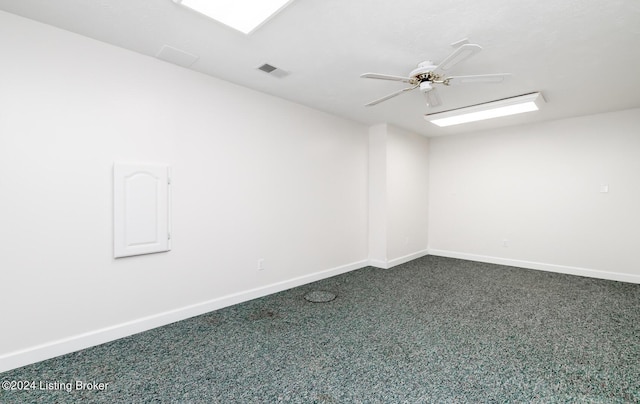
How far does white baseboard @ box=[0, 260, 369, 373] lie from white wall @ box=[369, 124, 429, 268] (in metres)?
2.04

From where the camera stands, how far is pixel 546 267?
5156 mm

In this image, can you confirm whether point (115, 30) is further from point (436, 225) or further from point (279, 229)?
point (436, 225)

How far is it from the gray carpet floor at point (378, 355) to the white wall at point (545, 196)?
1.24 meters

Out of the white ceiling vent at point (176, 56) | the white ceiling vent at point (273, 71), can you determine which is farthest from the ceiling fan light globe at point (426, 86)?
the white ceiling vent at point (176, 56)

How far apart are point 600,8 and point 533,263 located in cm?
444

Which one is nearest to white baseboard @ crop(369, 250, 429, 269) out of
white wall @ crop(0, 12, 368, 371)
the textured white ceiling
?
white wall @ crop(0, 12, 368, 371)

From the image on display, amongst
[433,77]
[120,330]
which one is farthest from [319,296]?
[433,77]

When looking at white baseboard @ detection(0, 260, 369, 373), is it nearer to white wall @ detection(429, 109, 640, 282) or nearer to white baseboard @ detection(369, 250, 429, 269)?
white baseboard @ detection(369, 250, 429, 269)

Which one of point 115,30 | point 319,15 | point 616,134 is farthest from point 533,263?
point 115,30

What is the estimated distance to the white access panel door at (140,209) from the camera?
8.87 feet

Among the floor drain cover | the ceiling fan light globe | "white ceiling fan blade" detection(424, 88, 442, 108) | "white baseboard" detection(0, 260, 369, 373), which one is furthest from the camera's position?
the floor drain cover

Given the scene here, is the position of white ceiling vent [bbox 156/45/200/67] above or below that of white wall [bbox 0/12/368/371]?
above

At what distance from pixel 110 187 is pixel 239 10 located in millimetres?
1898

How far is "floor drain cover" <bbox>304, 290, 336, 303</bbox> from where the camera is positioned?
367 centimetres
